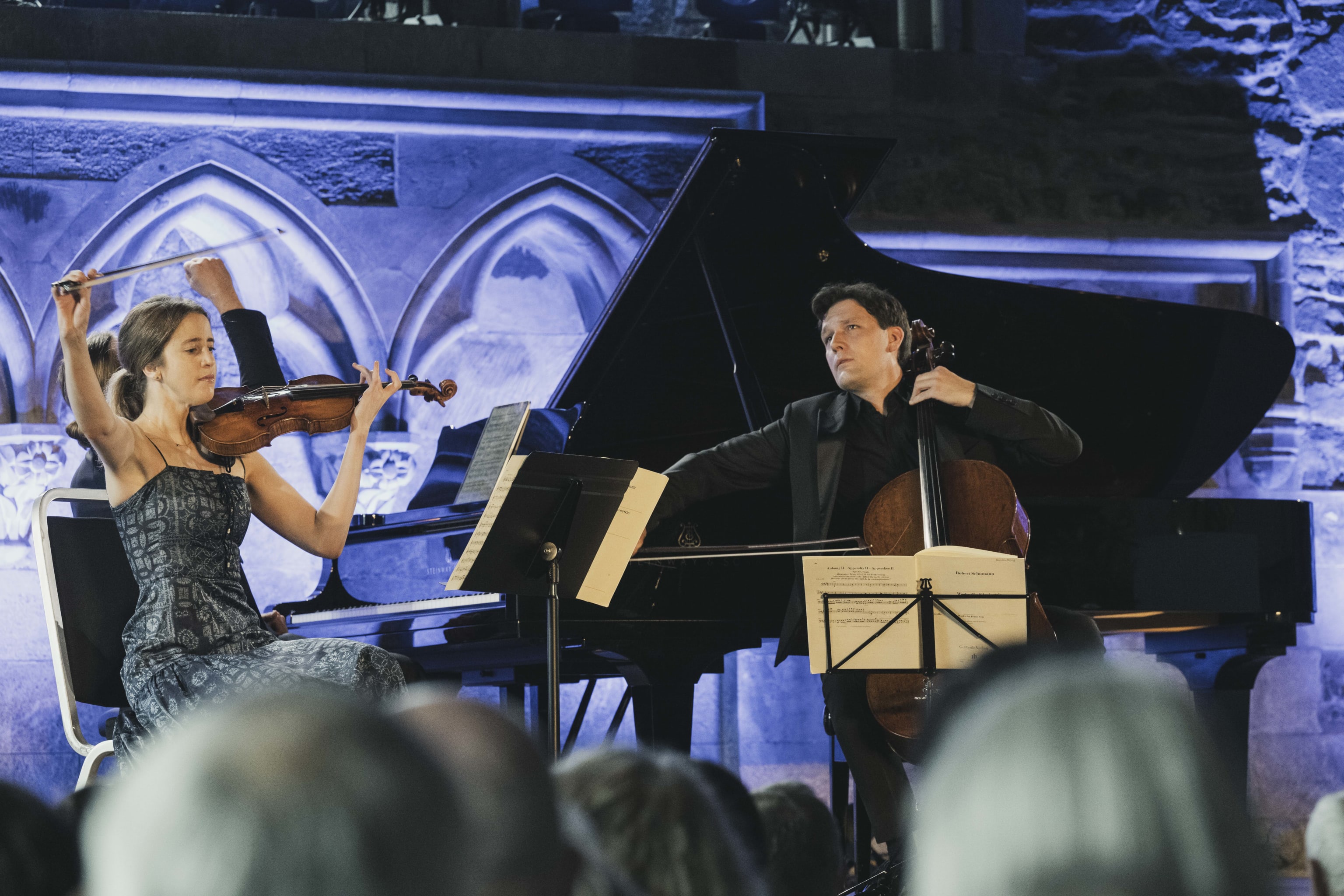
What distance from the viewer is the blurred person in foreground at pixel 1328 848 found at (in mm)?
878

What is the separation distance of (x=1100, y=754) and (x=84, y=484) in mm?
4072

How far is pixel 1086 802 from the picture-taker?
0.45m

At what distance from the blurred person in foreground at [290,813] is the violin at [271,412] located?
290 cm

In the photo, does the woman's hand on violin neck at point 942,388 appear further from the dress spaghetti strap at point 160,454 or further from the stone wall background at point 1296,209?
the stone wall background at point 1296,209

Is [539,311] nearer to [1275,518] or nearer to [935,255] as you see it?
[935,255]

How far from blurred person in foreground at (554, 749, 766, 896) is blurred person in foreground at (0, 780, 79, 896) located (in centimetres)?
24

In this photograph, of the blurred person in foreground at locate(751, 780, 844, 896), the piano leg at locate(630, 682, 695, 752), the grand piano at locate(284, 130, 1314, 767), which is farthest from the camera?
the grand piano at locate(284, 130, 1314, 767)

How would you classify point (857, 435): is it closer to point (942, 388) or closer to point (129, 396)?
point (942, 388)

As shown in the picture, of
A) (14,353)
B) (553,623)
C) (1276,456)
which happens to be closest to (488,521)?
(553,623)

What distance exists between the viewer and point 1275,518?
13.2 ft

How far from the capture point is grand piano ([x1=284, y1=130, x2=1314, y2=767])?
3.60 m

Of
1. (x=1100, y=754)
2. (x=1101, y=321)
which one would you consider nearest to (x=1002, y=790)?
(x=1100, y=754)

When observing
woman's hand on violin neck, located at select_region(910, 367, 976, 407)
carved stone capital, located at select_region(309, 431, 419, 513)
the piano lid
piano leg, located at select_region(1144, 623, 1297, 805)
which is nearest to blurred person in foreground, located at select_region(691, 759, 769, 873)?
woman's hand on violin neck, located at select_region(910, 367, 976, 407)

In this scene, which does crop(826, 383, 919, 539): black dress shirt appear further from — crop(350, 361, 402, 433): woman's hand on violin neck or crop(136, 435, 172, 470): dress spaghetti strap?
crop(136, 435, 172, 470): dress spaghetti strap
